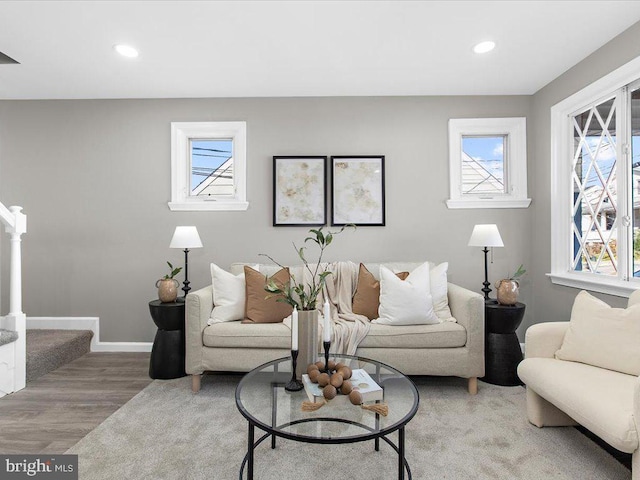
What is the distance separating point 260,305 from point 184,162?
5.80ft

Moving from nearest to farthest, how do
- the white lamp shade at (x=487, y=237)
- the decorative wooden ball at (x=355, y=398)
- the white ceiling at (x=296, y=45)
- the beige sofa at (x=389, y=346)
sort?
the decorative wooden ball at (x=355, y=398) → the white ceiling at (x=296, y=45) → the beige sofa at (x=389, y=346) → the white lamp shade at (x=487, y=237)

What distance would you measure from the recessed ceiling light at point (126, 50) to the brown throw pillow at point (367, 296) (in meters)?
2.45

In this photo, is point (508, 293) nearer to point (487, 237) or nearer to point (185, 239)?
point (487, 237)

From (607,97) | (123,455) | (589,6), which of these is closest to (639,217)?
(607,97)

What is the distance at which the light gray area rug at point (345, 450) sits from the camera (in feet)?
5.58

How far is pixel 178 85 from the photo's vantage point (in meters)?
3.26

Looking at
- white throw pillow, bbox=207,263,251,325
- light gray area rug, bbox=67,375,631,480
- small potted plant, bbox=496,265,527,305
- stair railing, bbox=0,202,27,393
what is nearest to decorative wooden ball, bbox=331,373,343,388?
light gray area rug, bbox=67,375,631,480

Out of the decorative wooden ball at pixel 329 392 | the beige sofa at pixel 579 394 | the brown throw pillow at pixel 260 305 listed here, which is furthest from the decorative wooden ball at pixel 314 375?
the beige sofa at pixel 579 394

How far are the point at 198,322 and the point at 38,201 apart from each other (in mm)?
2373

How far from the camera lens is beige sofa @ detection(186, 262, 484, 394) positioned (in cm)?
255

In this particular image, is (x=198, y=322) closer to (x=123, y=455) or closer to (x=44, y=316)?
(x=123, y=455)

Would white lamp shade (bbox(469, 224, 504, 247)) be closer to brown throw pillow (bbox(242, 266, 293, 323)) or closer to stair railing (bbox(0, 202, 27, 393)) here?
brown throw pillow (bbox(242, 266, 293, 323))

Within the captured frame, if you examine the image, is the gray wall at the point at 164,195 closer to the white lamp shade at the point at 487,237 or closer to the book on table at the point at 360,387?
the white lamp shade at the point at 487,237

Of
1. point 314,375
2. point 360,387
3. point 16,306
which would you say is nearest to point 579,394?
point 360,387
